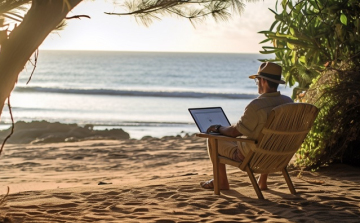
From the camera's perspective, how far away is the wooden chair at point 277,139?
15.8 feet

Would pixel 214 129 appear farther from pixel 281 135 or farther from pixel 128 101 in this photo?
pixel 128 101

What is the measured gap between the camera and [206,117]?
5.32 metres

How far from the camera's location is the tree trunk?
3.79 m

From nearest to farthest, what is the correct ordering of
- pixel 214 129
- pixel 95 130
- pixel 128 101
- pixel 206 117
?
pixel 214 129 < pixel 206 117 < pixel 95 130 < pixel 128 101

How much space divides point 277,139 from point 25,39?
2.23m

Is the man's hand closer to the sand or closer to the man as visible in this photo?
the man

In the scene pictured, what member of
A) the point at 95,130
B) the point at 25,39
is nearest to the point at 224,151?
the point at 25,39

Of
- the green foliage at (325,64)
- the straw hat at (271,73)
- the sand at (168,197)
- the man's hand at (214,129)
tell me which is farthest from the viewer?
the green foliage at (325,64)

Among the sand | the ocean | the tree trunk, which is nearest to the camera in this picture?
the tree trunk

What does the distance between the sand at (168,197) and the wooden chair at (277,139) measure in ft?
0.94

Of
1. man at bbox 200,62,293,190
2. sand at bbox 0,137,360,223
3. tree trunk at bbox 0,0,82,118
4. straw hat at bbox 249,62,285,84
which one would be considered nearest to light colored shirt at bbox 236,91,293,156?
man at bbox 200,62,293,190

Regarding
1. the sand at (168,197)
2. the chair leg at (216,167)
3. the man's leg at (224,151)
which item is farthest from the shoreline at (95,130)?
the chair leg at (216,167)

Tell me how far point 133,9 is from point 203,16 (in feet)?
2.60

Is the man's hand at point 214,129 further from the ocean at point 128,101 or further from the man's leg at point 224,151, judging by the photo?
the ocean at point 128,101
